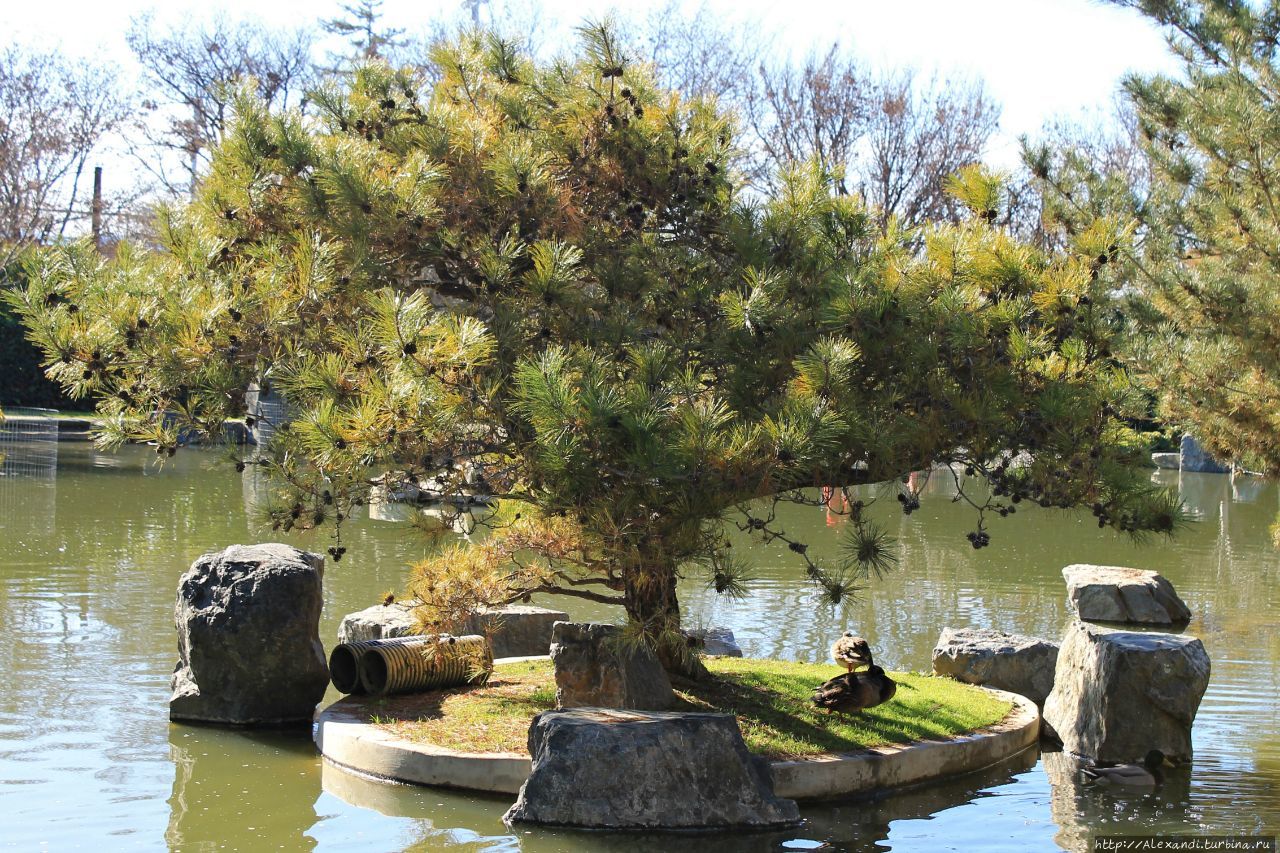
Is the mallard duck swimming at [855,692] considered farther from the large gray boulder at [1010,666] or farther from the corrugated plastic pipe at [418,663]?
the corrugated plastic pipe at [418,663]

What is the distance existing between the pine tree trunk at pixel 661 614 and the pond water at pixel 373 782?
109 centimetres

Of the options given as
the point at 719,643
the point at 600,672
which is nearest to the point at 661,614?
the point at 600,672

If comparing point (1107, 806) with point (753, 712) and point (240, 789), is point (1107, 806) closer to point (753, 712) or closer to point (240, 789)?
point (753, 712)

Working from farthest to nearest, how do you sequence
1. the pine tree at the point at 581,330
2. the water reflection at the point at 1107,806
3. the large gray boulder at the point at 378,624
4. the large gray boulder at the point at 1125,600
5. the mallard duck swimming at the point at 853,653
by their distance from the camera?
the large gray boulder at the point at 1125,600 → the large gray boulder at the point at 378,624 → the mallard duck swimming at the point at 853,653 → the water reflection at the point at 1107,806 → the pine tree at the point at 581,330

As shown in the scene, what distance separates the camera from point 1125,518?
20.8 feet

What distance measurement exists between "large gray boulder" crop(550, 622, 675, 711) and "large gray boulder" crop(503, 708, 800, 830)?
2.53ft

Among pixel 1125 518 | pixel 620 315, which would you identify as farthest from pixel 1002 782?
pixel 620 315

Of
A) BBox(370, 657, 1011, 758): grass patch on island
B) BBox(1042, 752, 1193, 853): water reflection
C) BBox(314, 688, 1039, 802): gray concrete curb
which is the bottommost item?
BBox(1042, 752, 1193, 853): water reflection

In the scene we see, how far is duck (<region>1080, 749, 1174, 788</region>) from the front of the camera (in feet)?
23.3

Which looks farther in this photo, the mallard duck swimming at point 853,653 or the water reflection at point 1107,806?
the mallard duck swimming at point 853,653

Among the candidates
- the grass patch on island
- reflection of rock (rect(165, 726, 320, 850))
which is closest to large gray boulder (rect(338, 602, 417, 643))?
the grass patch on island

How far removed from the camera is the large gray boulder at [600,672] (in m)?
6.91

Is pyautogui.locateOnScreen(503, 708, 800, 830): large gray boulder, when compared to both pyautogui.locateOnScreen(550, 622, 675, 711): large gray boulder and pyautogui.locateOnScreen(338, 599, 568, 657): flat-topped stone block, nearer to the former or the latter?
pyautogui.locateOnScreen(550, 622, 675, 711): large gray boulder

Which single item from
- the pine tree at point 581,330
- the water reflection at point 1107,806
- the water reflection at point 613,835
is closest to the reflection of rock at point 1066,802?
the water reflection at point 1107,806
